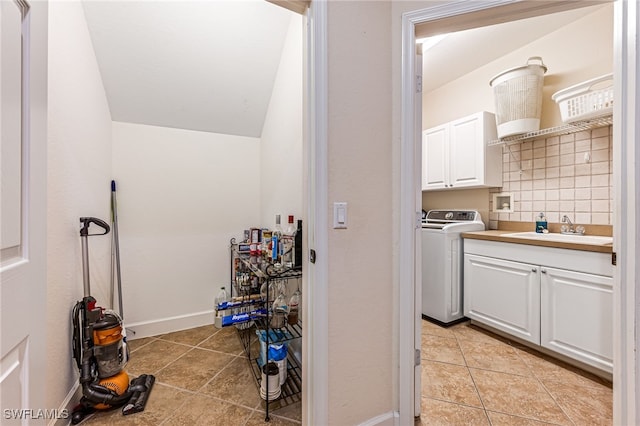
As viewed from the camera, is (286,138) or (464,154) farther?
(464,154)

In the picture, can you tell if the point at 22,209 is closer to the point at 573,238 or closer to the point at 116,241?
the point at 116,241

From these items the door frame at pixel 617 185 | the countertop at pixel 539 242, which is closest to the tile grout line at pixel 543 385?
the door frame at pixel 617 185

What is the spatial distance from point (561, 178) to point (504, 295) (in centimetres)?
115

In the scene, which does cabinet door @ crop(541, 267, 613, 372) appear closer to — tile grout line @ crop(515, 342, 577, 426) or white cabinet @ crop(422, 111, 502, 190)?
tile grout line @ crop(515, 342, 577, 426)

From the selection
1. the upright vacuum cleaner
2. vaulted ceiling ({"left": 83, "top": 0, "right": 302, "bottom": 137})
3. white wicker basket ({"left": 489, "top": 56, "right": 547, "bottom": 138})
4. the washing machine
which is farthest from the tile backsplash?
the upright vacuum cleaner

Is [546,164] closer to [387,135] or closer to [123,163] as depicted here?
[387,135]

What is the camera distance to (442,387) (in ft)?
5.46

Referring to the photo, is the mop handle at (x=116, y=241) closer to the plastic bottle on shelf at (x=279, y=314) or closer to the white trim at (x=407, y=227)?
the plastic bottle on shelf at (x=279, y=314)

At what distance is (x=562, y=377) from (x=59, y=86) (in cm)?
357

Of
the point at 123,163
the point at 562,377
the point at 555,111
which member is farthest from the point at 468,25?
the point at 123,163

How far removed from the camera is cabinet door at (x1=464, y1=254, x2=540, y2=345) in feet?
6.57

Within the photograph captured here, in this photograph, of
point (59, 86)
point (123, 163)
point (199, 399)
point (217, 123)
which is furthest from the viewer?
point (217, 123)

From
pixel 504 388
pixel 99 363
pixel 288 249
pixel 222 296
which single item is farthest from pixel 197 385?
pixel 504 388

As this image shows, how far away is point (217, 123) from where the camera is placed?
102 inches
